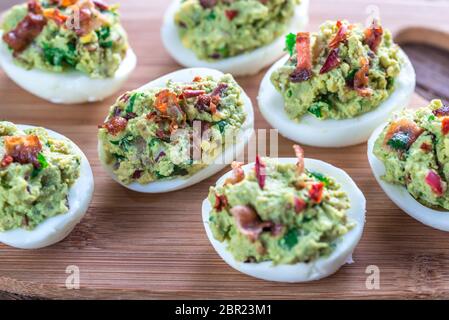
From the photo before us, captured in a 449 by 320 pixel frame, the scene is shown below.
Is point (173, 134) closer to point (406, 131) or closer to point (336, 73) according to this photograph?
point (336, 73)

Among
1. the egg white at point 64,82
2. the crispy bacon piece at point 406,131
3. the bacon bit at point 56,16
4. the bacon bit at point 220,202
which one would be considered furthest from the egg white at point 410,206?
the bacon bit at point 56,16

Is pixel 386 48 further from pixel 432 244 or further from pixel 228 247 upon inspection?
pixel 228 247

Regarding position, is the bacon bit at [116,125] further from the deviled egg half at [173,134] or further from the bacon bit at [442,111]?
the bacon bit at [442,111]

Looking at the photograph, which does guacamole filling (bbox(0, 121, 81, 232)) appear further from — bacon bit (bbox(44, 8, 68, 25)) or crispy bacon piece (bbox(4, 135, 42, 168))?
bacon bit (bbox(44, 8, 68, 25))

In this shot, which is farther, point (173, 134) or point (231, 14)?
point (231, 14)

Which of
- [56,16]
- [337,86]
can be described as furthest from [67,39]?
[337,86]

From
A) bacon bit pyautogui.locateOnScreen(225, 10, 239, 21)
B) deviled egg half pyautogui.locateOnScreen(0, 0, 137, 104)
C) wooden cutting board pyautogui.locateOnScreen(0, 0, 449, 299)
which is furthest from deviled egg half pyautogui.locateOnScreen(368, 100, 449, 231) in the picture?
deviled egg half pyautogui.locateOnScreen(0, 0, 137, 104)

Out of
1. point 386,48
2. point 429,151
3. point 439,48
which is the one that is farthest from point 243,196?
point 439,48
